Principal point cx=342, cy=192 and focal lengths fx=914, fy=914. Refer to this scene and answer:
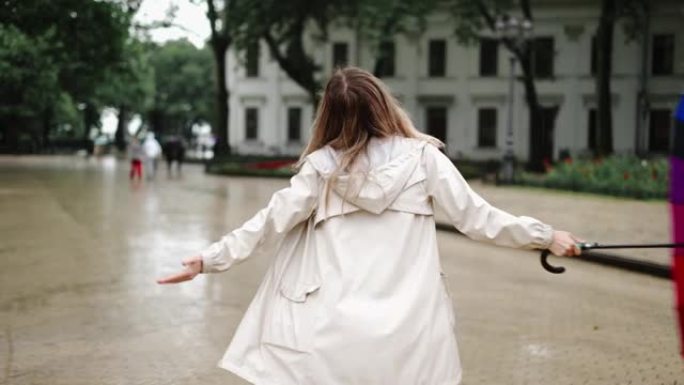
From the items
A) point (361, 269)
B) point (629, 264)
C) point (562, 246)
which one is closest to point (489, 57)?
point (629, 264)

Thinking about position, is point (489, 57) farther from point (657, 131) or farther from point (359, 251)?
point (359, 251)

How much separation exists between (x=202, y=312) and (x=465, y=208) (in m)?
4.88

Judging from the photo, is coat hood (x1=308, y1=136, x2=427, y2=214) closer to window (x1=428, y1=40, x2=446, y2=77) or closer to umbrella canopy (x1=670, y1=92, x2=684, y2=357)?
umbrella canopy (x1=670, y1=92, x2=684, y2=357)

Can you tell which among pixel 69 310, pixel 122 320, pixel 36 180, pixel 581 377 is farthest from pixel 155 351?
pixel 36 180

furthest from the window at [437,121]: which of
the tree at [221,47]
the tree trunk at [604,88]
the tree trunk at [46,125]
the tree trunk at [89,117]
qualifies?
the tree trunk at [89,117]

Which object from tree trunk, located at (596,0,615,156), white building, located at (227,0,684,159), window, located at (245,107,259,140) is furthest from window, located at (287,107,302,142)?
tree trunk, located at (596,0,615,156)

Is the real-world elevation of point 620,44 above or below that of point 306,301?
above

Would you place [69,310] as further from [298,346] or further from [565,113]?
[565,113]

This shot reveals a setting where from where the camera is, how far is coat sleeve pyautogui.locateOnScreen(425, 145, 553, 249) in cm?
352

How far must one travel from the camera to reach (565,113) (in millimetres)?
51562

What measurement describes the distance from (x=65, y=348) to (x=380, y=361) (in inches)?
151

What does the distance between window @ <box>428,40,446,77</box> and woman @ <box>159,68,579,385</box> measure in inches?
2009

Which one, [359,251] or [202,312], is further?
[202,312]

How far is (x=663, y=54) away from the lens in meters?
49.5
